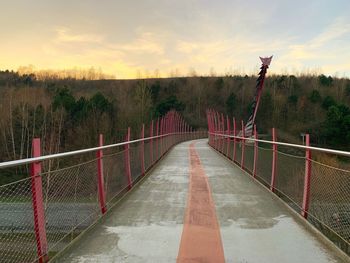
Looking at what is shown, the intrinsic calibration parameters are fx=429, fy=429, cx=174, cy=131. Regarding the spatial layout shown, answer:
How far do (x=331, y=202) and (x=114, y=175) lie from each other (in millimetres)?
4255

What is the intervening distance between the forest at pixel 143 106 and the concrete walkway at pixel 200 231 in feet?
144

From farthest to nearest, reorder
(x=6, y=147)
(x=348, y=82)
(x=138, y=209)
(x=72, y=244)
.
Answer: (x=348, y=82), (x=6, y=147), (x=138, y=209), (x=72, y=244)

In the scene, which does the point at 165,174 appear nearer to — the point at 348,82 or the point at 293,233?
the point at 293,233

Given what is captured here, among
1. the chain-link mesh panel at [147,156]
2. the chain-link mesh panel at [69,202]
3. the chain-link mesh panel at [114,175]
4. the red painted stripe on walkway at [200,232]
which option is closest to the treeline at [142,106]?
the chain-link mesh panel at [147,156]

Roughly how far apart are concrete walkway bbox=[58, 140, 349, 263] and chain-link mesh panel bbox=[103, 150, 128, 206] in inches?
11.9

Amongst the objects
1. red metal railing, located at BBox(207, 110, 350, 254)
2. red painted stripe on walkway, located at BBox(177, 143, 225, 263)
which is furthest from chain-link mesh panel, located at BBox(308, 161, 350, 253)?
red painted stripe on walkway, located at BBox(177, 143, 225, 263)

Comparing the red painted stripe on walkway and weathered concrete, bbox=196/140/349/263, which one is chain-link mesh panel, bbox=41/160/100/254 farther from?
weathered concrete, bbox=196/140/349/263

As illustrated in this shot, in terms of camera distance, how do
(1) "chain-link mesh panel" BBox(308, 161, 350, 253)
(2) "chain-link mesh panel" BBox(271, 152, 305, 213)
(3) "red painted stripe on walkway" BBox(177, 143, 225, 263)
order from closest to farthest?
(3) "red painted stripe on walkway" BBox(177, 143, 225, 263) < (1) "chain-link mesh panel" BBox(308, 161, 350, 253) < (2) "chain-link mesh panel" BBox(271, 152, 305, 213)

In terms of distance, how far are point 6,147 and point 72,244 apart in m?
52.6

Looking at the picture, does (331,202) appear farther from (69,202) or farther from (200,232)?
(69,202)

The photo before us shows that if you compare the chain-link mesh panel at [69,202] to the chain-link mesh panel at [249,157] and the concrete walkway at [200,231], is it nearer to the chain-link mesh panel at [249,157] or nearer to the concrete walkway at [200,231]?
the concrete walkway at [200,231]

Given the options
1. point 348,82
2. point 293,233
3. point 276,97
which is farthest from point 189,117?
point 293,233

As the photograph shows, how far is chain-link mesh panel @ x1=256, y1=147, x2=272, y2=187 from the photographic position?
10031 millimetres

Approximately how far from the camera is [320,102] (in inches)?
4574
